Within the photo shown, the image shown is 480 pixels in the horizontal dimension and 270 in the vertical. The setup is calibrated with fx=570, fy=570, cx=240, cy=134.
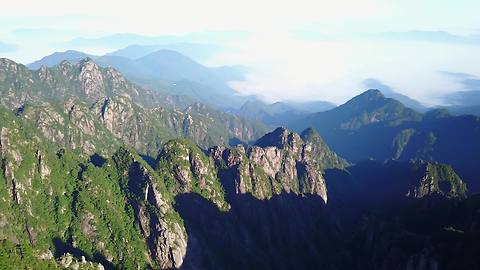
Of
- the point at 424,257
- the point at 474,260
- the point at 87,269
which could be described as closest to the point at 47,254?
the point at 87,269

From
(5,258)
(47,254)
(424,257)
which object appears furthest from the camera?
(424,257)

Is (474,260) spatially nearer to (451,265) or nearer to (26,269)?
(451,265)

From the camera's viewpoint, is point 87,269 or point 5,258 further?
point 87,269

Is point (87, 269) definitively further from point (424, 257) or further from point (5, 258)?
point (424, 257)

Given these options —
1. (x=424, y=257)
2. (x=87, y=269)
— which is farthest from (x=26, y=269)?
(x=424, y=257)

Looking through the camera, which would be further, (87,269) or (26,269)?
(87,269)

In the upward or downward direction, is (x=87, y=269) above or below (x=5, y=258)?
below

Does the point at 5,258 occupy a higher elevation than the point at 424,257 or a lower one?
higher

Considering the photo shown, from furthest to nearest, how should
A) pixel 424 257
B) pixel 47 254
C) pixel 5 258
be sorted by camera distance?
pixel 424 257
pixel 47 254
pixel 5 258

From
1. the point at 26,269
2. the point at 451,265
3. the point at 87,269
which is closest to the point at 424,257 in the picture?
the point at 451,265
